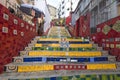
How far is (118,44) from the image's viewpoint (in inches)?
161

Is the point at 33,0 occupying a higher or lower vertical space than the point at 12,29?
higher

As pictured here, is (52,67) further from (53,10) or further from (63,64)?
(53,10)

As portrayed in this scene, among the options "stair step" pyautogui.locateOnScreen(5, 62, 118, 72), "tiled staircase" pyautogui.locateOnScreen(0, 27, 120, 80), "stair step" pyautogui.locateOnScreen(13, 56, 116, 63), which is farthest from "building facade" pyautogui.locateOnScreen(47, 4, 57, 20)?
"stair step" pyautogui.locateOnScreen(5, 62, 118, 72)

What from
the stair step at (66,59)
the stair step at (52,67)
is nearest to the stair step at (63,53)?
the stair step at (66,59)

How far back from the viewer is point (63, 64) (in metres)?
3.65

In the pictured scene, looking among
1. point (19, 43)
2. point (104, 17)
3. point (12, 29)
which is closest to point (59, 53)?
point (19, 43)

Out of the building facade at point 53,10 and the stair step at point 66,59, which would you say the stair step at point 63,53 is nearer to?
the stair step at point 66,59

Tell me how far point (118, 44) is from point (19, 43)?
118 inches

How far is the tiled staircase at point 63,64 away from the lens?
3.00 metres

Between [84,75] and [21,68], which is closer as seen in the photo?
[84,75]

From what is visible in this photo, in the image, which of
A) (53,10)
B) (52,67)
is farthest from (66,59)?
(53,10)

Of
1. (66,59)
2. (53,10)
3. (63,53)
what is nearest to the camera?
(66,59)

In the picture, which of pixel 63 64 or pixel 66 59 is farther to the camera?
pixel 66 59

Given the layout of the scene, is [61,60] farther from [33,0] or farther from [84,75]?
[33,0]
